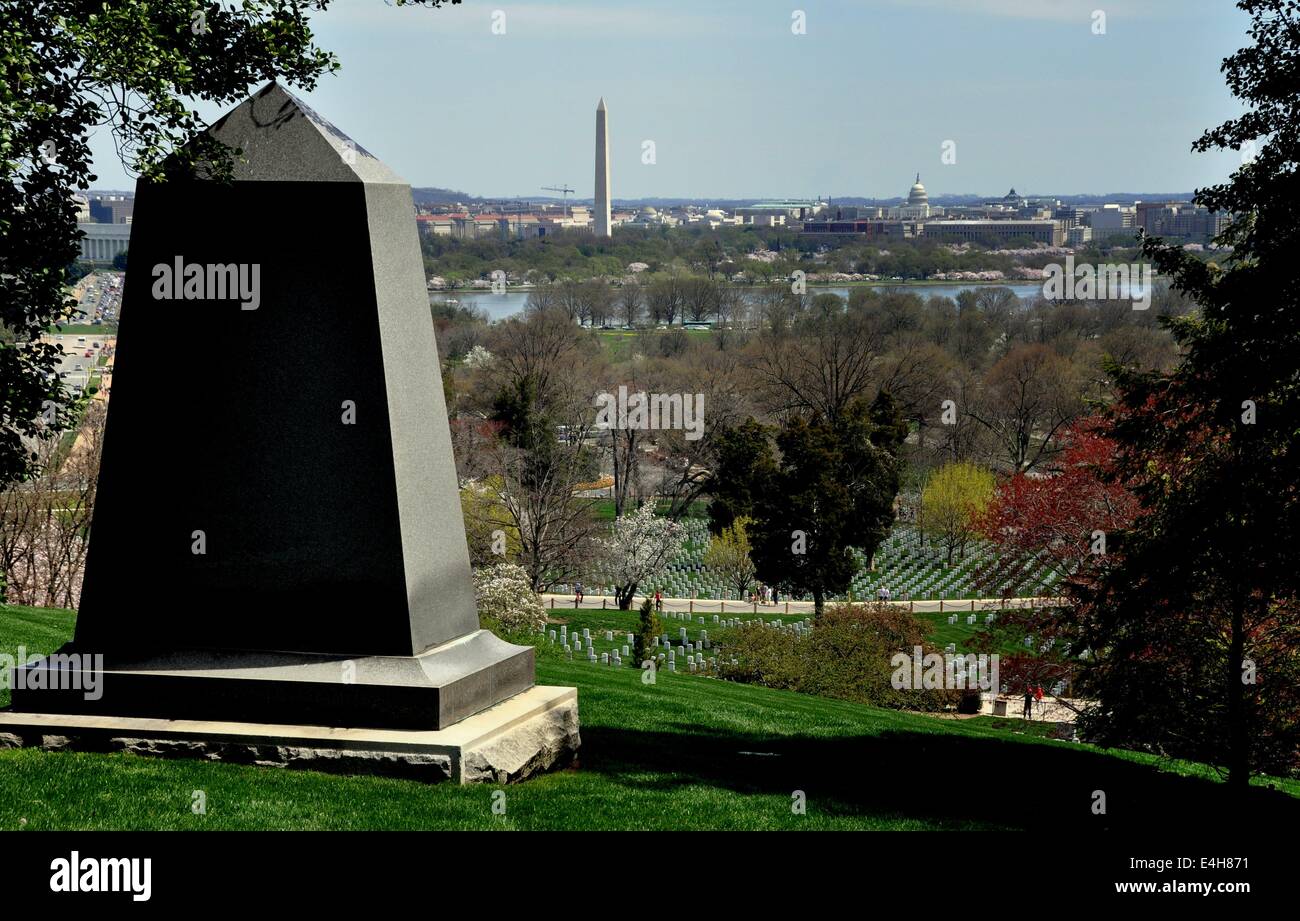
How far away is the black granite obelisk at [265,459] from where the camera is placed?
25.9ft

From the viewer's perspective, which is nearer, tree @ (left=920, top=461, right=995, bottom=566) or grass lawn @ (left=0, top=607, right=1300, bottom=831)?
grass lawn @ (left=0, top=607, right=1300, bottom=831)

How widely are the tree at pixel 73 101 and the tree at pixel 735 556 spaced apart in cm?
3756

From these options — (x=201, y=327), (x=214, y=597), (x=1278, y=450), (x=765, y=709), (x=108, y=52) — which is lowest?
(x=765, y=709)

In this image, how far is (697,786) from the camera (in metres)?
8.55

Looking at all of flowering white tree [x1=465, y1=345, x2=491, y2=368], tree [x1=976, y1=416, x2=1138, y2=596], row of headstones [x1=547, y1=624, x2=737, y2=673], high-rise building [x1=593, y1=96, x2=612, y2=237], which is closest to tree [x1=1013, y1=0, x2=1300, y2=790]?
tree [x1=976, y1=416, x2=1138, y2=596]

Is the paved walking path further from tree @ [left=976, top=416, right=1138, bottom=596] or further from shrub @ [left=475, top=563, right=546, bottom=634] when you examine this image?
tree @ [left=976, top=416, right=1138, bottom=596]

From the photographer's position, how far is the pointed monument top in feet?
26.0

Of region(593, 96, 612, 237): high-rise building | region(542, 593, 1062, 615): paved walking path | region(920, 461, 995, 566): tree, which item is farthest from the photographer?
region(593, 96, 612, 237): high-rise building

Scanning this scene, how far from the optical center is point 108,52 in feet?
25.0

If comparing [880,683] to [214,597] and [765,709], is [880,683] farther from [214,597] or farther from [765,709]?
[214,597]

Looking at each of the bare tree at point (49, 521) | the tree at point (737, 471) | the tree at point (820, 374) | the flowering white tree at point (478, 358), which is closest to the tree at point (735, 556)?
the tree at point (737, 471)

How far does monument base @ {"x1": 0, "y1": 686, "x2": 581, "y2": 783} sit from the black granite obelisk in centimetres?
14
